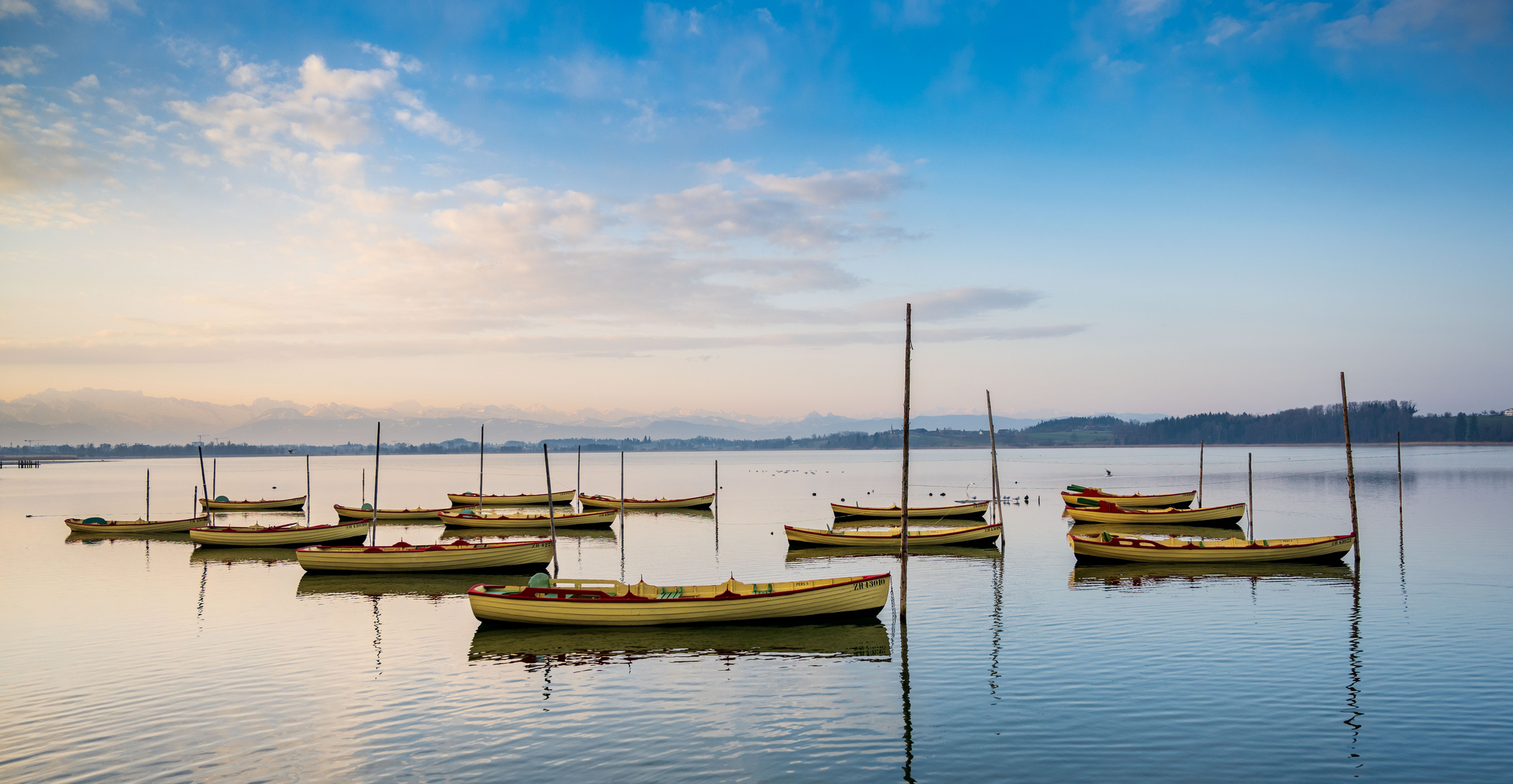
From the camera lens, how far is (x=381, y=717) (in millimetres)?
17812

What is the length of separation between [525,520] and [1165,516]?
142 feet

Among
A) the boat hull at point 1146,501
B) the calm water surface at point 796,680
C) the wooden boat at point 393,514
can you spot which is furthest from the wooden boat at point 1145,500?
the wooden boat at point 393,514

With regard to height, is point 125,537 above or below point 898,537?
below

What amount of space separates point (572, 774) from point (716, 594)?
449 inches

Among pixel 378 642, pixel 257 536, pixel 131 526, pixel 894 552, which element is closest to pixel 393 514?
pixel 131 526

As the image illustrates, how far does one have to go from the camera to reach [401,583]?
123ft

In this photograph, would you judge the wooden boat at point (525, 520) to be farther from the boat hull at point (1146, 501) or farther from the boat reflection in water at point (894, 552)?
the boat hull at point (1146, 501)

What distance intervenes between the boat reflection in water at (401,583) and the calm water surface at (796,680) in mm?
305

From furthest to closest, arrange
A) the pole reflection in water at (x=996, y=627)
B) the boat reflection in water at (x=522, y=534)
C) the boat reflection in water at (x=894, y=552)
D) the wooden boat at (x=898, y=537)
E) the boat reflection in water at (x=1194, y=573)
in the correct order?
the boat reflection in water at (x=522, y=534) → the wooden boat at (x=898, y=537) → the boat reflection in water at (x=894, y=552) → the boat reflection in water at (x=1194, y=573) → the pole reflection in water at (x=996, y=627)

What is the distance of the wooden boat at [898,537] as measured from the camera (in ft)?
156

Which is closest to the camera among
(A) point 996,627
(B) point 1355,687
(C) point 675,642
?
(B) point 1355,687

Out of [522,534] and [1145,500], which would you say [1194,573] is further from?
[522,534]

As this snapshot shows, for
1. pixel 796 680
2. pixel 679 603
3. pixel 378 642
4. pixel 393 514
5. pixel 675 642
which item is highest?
pixel 679 603

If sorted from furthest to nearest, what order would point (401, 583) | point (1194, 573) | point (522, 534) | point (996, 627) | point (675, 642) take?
point (522, 534), point (401, 583), point (1194, 573), point (996, 627), point (675, 642)
